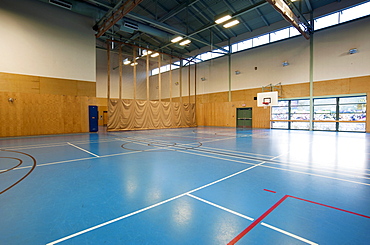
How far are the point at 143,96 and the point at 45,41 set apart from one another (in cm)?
1802

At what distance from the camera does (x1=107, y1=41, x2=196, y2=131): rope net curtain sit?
62.2 ft

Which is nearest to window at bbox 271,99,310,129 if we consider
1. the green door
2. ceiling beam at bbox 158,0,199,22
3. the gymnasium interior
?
the gymnasium interior

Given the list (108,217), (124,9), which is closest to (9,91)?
(124,9)

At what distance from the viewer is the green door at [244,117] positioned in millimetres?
21966

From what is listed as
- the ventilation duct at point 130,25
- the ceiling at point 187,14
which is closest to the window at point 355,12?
the ceiling at point 187,14

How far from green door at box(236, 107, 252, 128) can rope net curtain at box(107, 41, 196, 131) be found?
5962 millimetres

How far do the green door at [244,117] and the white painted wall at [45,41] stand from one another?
1584 centimetres

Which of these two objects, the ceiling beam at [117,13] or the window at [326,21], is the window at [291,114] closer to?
the window at [326,21]

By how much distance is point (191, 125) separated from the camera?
25.6 m

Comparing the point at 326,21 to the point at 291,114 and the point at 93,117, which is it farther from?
the point at 93,117

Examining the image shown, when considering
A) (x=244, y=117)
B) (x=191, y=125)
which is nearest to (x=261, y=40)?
(x=244, y=117)

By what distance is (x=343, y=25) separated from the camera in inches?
618

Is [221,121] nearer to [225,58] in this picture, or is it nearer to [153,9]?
[225,58]

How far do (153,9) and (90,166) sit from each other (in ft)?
54.8
